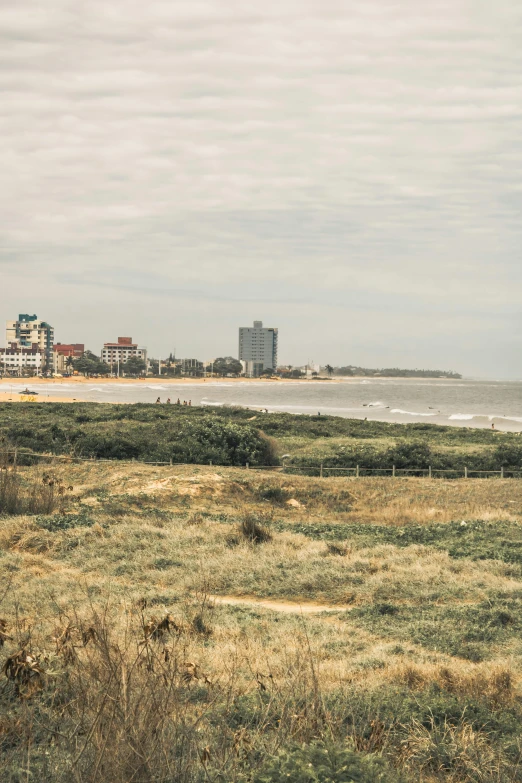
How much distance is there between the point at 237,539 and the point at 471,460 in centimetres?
2420

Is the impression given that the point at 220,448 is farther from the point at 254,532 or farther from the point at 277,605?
the point at 277,605

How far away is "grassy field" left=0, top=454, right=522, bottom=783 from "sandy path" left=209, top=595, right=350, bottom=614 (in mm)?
68

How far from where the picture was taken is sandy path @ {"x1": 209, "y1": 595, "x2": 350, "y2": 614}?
12266mm

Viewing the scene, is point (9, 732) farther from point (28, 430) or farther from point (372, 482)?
point (28, 430)

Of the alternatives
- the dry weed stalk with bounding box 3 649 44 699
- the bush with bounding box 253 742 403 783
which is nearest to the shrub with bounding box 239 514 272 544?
the bush with bounding box 253 742 403 783

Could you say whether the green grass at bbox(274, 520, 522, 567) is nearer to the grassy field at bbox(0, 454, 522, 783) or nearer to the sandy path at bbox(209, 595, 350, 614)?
the grassy field at bbox(0, 454, 522, 783)

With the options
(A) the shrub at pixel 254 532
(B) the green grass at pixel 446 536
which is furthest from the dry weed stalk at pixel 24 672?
(B) the green grass at pixel 446 536

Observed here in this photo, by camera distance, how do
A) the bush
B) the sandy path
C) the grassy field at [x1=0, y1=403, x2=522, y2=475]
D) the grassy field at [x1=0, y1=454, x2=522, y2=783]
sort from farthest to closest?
the grassy field at [x1=0, y1=403, x2=522, y2=475] → the sandy path → the grassy field at [x1=0, y1=454, x2=522, y2=783] → the bush

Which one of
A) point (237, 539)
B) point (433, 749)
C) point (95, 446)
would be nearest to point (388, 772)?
point (433, 749)

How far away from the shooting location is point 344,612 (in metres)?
12.0

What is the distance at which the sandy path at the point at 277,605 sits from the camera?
12266 millimetres

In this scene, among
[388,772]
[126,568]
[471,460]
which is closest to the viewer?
[388,772]

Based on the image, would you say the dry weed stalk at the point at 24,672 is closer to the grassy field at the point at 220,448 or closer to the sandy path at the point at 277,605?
the sandy path at the point at 277,605

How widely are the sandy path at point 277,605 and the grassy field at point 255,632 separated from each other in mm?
68
